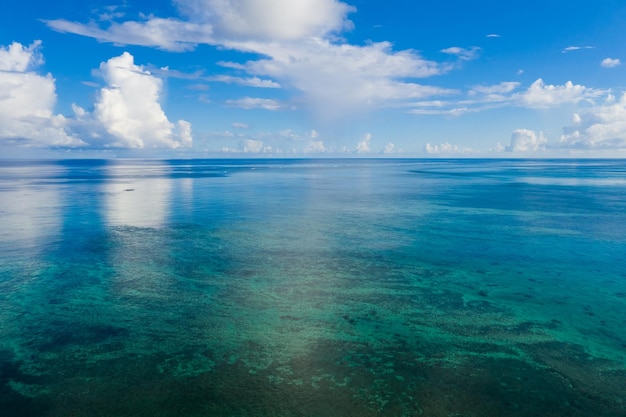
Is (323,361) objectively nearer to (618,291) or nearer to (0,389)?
(0,389)

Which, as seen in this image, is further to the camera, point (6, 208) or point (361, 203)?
point (361, 203)

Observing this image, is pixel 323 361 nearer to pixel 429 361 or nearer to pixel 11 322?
pixel 429 361

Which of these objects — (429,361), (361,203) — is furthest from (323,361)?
(361,203)

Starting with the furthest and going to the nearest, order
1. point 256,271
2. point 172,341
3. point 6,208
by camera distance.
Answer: point 6,208, point 256,271, point 172,341

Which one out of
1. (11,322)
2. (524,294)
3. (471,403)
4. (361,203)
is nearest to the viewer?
(471,403)

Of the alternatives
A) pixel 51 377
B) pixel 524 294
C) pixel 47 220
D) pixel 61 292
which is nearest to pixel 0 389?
pixel 51 377

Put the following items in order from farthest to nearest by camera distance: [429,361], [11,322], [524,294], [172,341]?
[524,294], [11,322], [172,341], [429,361]
